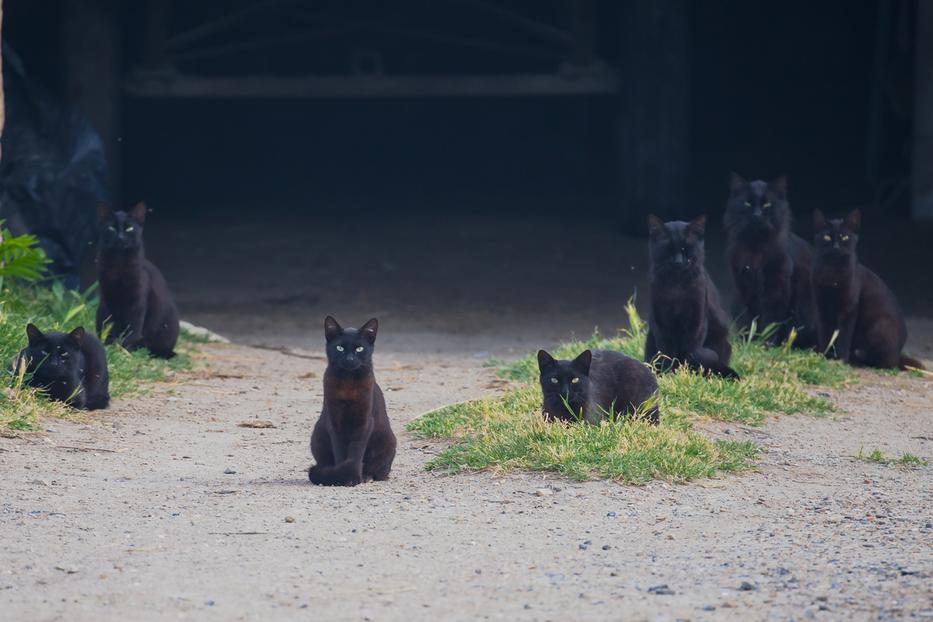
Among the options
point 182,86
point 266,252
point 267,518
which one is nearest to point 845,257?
point 267,518

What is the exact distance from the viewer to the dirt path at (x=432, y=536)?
443 cm

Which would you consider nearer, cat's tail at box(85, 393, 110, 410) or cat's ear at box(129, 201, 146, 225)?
cat's tail at box(85, 393, 110, 410)

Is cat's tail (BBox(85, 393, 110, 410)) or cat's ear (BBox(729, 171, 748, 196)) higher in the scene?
cat's ear (BBox(729, 171, 748, 196))

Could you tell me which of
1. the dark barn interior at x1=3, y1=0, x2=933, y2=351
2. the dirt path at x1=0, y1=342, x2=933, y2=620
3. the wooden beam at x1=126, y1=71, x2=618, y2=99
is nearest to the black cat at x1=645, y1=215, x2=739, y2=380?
the dirt path at x1=0, y1=342, x2=933, y2=620

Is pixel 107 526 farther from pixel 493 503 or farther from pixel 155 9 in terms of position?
pixel 155 9

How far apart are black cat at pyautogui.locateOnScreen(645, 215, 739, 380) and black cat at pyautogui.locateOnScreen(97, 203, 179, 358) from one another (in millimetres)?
3479

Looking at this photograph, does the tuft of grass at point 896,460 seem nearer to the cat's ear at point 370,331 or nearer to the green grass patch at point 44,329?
the cat's ear at point 370,331

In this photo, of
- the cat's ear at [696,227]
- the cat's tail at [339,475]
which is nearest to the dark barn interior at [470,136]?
the cat's ear at [696,227]

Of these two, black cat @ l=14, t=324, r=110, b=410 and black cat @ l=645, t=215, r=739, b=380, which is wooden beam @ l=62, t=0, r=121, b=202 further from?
black cat @ l=645, t=215, r=739, b=380

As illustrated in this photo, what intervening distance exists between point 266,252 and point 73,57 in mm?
2936

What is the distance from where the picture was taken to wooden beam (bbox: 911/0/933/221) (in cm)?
1516

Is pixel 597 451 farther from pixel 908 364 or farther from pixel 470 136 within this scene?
pixel 470 136

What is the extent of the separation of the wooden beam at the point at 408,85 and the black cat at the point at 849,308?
6376 mm

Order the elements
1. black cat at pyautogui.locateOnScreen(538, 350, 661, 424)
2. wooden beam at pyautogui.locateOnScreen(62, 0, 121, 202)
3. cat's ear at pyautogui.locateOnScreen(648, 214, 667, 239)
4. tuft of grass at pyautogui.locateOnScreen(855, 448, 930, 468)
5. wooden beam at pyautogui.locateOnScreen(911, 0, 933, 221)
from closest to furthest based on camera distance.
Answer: black cat at pyautogui.locateOnScreen(538, 350, 661, 424) < tuft of grass at pyautogui.locateOnScreen(855, 448, 930, 468) < cat's ear at pyautogui.locateOnScreen(648, 214, 667, 239) < wooden beam at pyautogui.locateOnScreen(62, 0, 121, 202) < wooden beam at pyautogui.locateOnScreen(911, 0, 933, 221)
